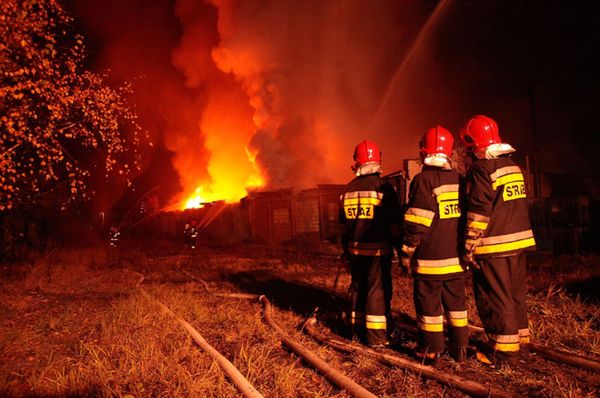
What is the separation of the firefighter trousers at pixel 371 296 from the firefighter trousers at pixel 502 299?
851mm

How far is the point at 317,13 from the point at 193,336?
27.3 metres

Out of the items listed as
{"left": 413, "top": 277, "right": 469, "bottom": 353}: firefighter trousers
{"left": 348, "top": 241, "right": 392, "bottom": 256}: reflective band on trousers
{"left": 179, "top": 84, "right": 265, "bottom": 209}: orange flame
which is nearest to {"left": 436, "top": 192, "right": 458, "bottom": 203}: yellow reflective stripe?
{"left": 413, "top": 277, "right": 469, "bottom": 353}: firefighter trousers

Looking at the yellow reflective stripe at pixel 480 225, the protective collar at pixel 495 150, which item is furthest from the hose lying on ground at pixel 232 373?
the protective collar at pixel 495 150

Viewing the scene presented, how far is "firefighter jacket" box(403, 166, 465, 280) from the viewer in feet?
10.9

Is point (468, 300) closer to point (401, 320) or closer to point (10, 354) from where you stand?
point (401, 320)

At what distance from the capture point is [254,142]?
25.3 m

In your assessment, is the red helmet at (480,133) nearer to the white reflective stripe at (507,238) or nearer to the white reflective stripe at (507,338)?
the white reflective stripe at (507,238)

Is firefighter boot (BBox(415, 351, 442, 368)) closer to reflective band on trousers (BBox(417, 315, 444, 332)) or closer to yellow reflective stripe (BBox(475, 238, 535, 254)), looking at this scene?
reflective band on trousers (BBox(417, 315, 444, 332))

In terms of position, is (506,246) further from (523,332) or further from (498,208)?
(523,332)

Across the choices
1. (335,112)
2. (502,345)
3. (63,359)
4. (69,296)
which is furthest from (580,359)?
(335,112)

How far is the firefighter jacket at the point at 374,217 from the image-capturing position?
13.0 ft

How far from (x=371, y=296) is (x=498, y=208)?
140cm

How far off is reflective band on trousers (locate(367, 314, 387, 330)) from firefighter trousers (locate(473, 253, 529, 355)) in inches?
34.6

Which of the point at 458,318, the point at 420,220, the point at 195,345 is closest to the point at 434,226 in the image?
the point at 420,220
